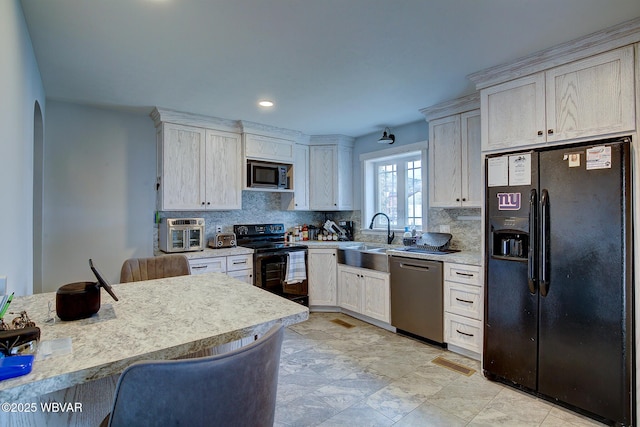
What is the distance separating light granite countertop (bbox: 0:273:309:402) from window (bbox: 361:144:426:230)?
9.27ft

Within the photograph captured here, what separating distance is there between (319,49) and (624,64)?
6.06ft

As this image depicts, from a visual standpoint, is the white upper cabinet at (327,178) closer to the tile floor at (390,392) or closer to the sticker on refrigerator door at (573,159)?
the tile floor at (390,392)

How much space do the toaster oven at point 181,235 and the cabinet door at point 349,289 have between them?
1.70 m

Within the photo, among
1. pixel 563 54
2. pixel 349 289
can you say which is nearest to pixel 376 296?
pixel 349 289

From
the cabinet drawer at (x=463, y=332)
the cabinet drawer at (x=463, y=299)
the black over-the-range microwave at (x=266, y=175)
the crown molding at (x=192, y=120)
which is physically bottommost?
the cabinet drawer at (x=463, y=332)

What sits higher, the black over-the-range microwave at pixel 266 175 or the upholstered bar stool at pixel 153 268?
the black over-the-range microwave at pixel 266 175

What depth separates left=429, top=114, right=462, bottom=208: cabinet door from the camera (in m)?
3.21

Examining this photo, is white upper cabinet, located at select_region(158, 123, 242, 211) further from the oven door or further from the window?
the window

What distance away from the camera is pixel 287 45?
2.10 meters

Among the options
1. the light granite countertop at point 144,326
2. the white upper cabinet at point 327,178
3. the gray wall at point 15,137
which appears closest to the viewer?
the light granite countertop at point 144,326

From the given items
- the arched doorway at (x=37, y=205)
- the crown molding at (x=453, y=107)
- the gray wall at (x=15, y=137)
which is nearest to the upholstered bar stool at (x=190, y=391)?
the gray wall at (x=15, y=137)

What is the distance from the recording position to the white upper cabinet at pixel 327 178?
4.53 m

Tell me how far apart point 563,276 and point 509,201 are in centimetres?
59

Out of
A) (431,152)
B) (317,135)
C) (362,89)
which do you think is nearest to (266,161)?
(317,135)
